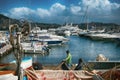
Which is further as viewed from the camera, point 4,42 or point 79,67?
point 4,42

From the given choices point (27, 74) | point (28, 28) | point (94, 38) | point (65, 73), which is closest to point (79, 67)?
point (65, 73)

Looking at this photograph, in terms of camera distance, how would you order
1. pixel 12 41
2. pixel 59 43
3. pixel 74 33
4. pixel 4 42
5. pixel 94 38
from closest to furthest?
pixel 12 41, pixel 4 42, pixel 59 43, pixel 94 38, pixel 74 33

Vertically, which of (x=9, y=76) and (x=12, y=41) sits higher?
(x=12, y=41)

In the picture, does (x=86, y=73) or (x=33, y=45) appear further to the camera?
(x=33, y=45)

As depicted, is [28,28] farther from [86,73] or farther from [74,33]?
[74,33]

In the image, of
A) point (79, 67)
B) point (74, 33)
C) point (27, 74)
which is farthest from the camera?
point (74, 33)

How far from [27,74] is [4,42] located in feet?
184

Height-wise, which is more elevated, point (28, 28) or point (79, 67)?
point (28, 28)

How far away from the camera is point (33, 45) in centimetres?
6769

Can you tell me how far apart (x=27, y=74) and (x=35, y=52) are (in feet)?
161

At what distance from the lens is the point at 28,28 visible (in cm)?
1584

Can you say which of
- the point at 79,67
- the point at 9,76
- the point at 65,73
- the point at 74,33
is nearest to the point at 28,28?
the point at 9,76

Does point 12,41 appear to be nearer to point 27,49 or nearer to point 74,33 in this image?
point 27,49

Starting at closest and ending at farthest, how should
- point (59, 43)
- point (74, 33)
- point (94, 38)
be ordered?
point (59, 43) → point (94, 38) → point (74, 33)
